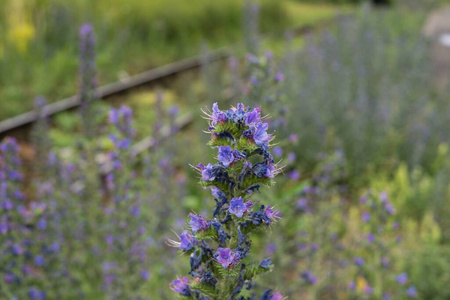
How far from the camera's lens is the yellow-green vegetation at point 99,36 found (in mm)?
8203

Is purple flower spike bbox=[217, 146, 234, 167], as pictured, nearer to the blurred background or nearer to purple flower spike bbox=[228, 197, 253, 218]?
purple flower spike bbox=[228, 197, 253, 218]

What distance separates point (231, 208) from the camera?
4.64 ft

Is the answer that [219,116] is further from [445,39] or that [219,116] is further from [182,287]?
[445,39]

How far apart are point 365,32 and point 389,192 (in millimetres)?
4522

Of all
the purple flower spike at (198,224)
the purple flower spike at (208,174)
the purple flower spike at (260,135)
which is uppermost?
the purple flower spike at (260,135)

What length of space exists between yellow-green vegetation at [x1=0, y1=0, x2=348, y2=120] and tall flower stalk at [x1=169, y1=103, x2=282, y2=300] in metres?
6.61

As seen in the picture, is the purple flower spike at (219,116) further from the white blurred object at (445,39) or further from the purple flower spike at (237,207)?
the white blurred object at (445,39)

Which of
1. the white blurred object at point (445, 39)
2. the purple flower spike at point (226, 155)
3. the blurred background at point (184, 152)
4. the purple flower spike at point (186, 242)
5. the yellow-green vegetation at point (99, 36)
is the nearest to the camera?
the purple flower spike at point (226, 155)

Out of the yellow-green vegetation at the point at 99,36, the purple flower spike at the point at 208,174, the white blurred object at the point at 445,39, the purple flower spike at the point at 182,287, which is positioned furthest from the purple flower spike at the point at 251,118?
the white blurred object at the point at 445,39

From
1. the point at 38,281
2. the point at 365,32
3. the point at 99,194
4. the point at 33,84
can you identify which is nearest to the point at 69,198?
the point at 99,194

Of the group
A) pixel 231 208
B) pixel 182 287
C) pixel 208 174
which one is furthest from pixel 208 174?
pixel 182 287

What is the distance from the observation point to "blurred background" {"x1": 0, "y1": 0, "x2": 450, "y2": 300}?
10.9 feet

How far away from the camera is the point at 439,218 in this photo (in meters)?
5.08

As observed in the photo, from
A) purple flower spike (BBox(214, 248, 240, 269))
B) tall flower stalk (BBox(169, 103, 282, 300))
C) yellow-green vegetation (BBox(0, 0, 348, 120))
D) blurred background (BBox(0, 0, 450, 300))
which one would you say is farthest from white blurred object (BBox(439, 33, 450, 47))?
purple flower spike (BBox(214, 248, 240, 269))
